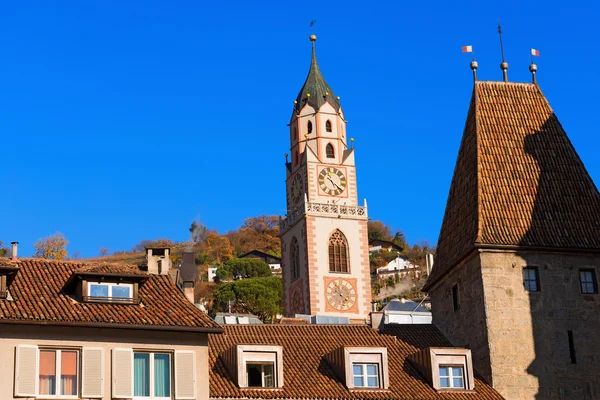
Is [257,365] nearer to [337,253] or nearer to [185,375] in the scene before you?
[185,375]

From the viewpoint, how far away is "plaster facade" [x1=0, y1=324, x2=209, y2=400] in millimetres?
33938

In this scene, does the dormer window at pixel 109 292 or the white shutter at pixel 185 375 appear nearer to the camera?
the white shutter at pixel 185 375

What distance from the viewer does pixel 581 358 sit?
42.8m

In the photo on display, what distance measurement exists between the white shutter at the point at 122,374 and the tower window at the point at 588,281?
54.1 ft

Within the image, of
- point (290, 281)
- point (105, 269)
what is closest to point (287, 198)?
point (290, 281)

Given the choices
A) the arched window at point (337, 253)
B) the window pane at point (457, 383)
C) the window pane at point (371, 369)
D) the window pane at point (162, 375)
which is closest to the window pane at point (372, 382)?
the window pane at point (371, 369)

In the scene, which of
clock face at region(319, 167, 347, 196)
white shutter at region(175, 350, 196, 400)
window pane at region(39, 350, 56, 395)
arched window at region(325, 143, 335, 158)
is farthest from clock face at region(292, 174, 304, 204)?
window pane at region(39, 350, 56, 395)

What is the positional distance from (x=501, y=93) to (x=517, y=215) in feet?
20.6

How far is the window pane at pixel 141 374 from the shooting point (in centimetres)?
3516

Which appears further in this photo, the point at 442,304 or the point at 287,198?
the point at 287,198

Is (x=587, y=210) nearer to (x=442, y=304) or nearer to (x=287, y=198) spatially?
(x=442, y=304)

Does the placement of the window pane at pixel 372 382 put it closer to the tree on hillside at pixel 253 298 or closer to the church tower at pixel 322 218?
the church tower at pixel 322 218

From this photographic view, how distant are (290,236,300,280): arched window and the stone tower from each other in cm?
5752

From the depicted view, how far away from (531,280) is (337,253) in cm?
6120
